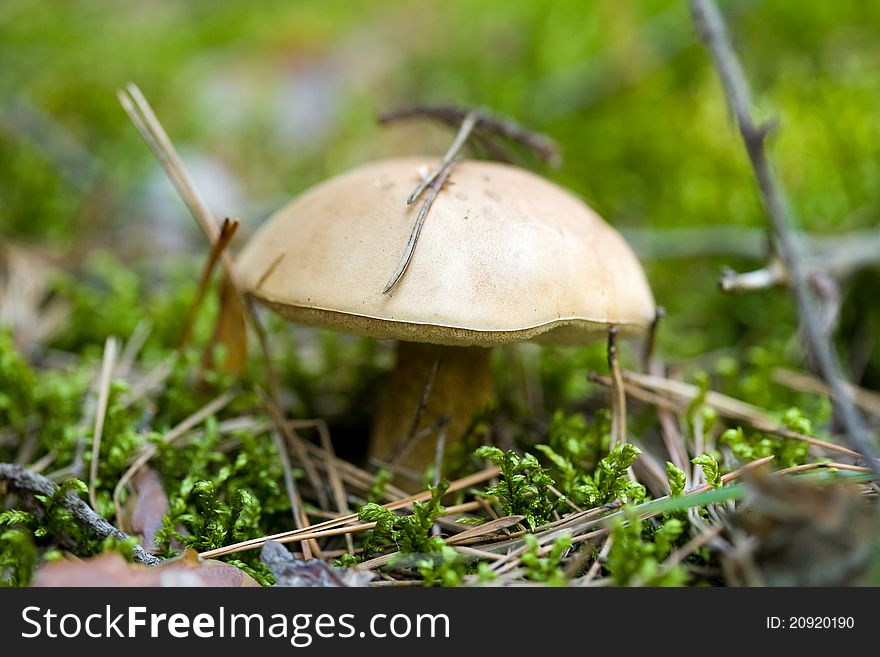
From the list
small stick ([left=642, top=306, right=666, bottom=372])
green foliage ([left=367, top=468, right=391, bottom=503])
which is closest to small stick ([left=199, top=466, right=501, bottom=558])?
green foliage ([left=367, top=468, right=391, bottom=503])

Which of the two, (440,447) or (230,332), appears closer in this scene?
(440,447)

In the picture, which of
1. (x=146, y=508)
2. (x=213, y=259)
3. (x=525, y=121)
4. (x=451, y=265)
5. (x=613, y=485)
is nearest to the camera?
(x=451, y=265)

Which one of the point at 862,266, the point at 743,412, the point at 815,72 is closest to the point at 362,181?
the point at 743,412

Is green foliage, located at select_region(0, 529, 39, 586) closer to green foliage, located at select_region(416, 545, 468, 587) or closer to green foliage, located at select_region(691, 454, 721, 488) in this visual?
green foliage, located at select_region(416, 545, 468, 587)

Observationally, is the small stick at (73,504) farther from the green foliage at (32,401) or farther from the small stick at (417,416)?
the small stick at (417,416)

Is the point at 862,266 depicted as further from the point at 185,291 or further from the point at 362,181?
the point at 185,291

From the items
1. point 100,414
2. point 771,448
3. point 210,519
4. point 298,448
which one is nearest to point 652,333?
point 771,448

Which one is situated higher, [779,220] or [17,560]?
[779,220]

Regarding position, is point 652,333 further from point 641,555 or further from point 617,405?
point 641,555
